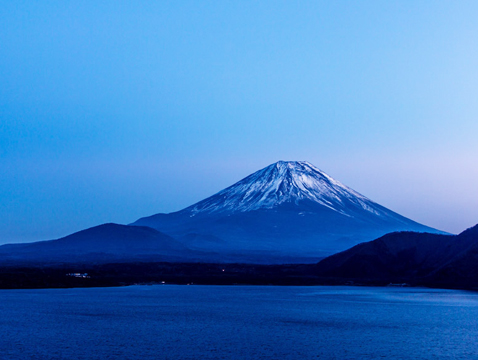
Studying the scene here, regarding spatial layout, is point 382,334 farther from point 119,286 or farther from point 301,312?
point 119,286

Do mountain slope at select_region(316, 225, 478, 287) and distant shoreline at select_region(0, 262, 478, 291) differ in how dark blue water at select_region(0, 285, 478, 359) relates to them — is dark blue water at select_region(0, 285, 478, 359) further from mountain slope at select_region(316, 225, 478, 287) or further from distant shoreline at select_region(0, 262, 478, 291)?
mountain slope at select_region(316, 225, 478, 287)

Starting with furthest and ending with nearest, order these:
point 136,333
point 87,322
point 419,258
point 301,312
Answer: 1. point 419,258
2. point 301,312
3. point 87,322
4. point 136,333

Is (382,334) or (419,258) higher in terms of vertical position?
(419,258)

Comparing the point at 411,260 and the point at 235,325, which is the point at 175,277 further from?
the point at 235,325

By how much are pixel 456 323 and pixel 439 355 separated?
11.9 m

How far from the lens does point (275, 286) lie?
75250 mm

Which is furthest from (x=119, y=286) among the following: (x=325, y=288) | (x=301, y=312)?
(x=301, y=312)

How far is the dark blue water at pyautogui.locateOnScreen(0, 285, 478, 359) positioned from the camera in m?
31.8

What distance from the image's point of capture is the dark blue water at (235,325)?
104 ft

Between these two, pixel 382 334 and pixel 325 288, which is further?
pixel 325 288

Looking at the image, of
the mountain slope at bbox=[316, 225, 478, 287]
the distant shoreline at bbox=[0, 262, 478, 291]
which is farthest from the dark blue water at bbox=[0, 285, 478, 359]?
the mountain slope at bbox=[316, 225, 478, 287]

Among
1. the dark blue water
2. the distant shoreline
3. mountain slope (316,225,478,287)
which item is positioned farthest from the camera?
mountain slope (316,225,478,287)

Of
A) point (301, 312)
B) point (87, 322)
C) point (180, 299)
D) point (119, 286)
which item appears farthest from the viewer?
point (119, 286)

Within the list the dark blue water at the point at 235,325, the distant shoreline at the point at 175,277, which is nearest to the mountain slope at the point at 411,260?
the distant shoreline at the point at 175,277
